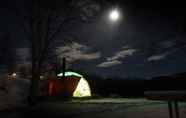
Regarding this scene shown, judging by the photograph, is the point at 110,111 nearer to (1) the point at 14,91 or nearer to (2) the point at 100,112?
(2) the point at 100,112

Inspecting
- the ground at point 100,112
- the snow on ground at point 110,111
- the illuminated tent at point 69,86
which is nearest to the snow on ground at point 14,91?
the illuminated tent at point 69,86

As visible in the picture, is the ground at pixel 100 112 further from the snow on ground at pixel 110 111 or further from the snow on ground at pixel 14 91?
the snow on ground at pixel 14 91

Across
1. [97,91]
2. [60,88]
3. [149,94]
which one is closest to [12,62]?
[97,91]

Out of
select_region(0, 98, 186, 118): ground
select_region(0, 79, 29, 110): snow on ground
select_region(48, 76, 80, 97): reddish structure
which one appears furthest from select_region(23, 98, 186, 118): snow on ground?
select_region(48, 76, 80, 97): reddish structure

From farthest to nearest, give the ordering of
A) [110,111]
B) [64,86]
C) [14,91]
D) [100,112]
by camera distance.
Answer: [14,91] < [64,86] < [110,111] < [100,112]

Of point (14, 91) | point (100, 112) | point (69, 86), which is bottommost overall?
point (100, 112)

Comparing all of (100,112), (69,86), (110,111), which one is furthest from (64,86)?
(100,112)

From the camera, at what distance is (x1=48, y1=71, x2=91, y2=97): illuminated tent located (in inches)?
837

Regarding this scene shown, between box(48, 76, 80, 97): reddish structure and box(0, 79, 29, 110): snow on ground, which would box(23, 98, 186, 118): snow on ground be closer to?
box(0, 79, 29, 110): snow on ground

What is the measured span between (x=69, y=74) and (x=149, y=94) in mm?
16906

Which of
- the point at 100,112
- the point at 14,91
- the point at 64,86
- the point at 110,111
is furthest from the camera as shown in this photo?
the point at 14,91

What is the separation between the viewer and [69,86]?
21297 millimetres

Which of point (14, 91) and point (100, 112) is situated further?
point (14, 91)

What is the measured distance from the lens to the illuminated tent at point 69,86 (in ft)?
69.8
